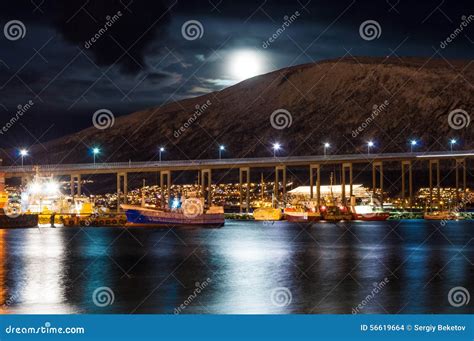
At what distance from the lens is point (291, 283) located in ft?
142

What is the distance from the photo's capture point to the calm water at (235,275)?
34.9m

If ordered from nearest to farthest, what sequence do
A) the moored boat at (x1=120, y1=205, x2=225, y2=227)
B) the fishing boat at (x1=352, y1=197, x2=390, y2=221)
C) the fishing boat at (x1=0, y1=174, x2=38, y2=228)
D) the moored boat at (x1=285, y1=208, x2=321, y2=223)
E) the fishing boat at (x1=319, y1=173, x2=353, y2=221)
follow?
→ 1. the fishing boat at (x1=0, y1=174, x2=38, y2=228)
2. the moored boat at (x1=120, y1=205, x2=225, y2=227)
3. the moored boat at (x1=285, y1=208, x2=321, y2=223)
4. the fishing boat at (x1=319, y1=173, x2=353, y2=221)
5. the fishing boat at (x1=352, y1=197, x2=390, y2=221)

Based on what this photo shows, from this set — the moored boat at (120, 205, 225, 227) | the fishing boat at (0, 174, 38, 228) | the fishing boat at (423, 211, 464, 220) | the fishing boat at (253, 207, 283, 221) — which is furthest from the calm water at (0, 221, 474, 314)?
the fishing boat at (423, 211, 464, 220)

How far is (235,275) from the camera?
47.5 m

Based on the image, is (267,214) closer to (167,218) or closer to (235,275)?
(167,218)

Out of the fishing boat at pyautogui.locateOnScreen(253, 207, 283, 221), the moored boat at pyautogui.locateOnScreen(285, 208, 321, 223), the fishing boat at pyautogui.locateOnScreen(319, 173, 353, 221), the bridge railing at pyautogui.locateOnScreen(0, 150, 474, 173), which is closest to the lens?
the moored boat at pyautogui.locateOnScreen(285, 208, 321, 223)

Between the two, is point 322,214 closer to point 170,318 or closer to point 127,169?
point 127,169

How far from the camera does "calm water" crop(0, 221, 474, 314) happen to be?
34.9 metres

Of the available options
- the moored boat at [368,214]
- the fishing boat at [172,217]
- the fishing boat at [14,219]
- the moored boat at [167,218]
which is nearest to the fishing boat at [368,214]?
the moored boat at [368,214]

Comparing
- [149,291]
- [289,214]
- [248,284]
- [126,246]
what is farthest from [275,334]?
[289,214]

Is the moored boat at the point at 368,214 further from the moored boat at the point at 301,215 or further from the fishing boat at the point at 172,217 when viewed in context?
the fishing boat at the point at 172,217

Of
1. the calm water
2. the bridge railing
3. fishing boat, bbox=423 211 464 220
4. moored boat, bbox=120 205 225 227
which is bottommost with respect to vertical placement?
the calm water

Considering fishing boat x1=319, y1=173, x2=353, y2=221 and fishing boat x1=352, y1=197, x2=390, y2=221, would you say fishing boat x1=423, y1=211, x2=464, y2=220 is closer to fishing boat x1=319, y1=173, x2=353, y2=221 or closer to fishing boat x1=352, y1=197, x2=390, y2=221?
fishing boat x1=352, y1=197, x2=390, y2=221

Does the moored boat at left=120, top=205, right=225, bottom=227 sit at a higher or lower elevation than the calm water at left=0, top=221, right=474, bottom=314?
higher
